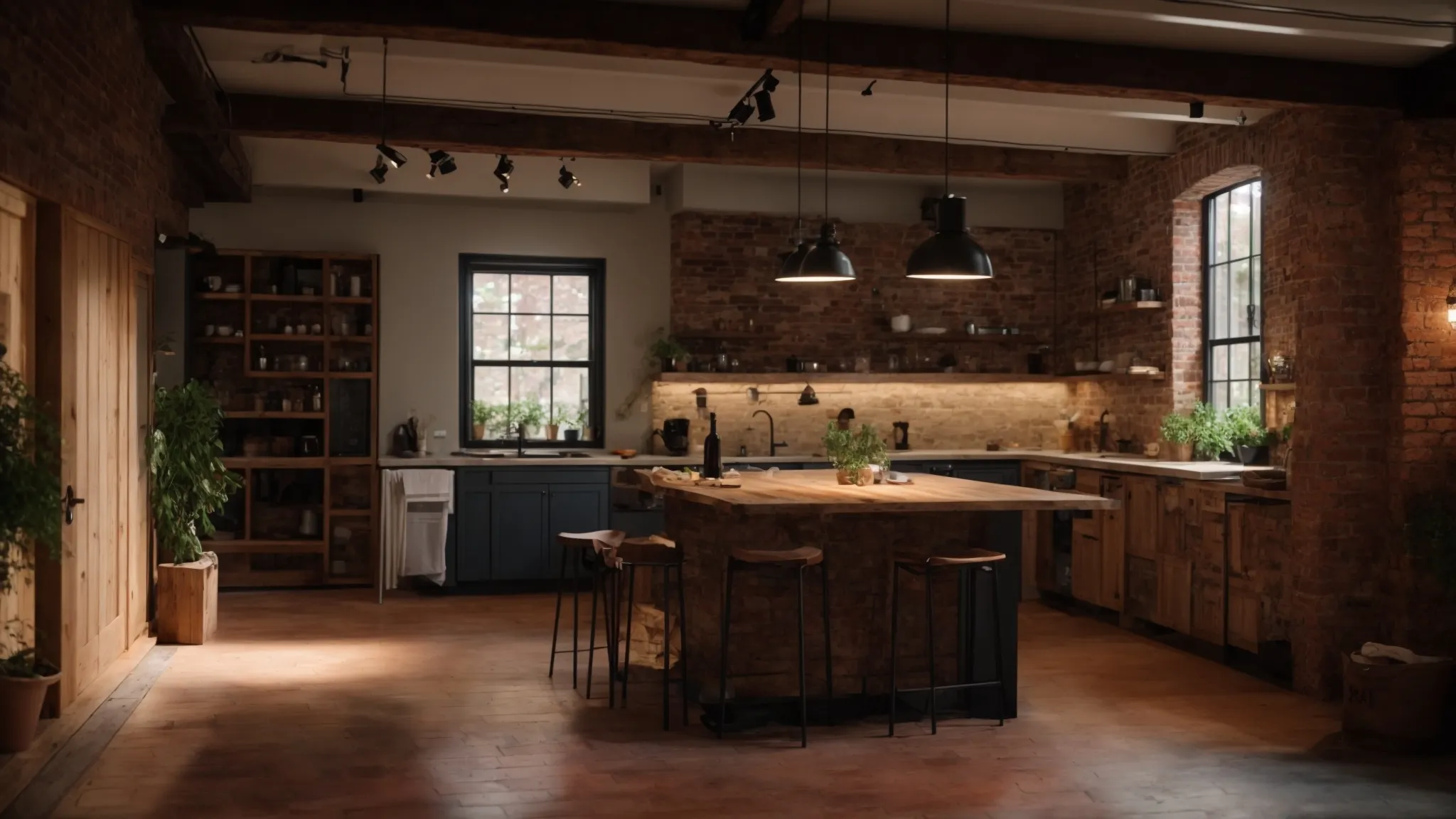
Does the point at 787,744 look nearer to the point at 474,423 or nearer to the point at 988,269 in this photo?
the point at 988,269

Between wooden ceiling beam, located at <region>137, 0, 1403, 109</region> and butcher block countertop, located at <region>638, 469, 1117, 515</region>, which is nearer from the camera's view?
butcher block countertop, located at <region>638, 469, 1117, 515</region>

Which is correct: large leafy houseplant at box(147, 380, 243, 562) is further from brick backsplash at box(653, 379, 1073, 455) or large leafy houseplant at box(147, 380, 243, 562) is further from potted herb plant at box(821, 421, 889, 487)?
potted herb plant at box(821, 421, 889, 487)

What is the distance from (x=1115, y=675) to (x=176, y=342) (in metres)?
7.06

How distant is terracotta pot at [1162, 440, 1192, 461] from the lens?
8.29 metres

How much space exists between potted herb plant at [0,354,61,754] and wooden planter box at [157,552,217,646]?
81.7 inches

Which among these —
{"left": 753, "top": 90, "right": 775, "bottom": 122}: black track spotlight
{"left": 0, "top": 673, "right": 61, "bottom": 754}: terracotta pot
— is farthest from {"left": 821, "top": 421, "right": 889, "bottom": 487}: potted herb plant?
{"left": 0, "top": 673, "right": 61, "bottom": 754}: terracotta pot

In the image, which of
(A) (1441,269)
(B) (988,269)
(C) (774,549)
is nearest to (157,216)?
(C) (774,549)

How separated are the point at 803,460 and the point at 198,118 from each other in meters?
5.06

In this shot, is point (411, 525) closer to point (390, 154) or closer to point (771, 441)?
point (390, 154)

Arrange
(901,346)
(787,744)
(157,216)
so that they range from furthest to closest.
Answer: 1. (901,346)
2. (157,216)
3. (787,744)

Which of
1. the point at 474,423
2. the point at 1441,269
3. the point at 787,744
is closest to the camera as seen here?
the point at 787,744

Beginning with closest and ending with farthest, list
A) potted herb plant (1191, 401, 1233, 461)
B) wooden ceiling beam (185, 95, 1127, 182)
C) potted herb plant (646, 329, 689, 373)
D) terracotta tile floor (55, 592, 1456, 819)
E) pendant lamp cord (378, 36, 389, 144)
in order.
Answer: terracotta tile floor (55, 592, 1456, 819) < pendant lamp cord (378, 36, 389, 144) < wooden ceiling beam (185, 95, 1127, 182) < potted herb plant (1191, 401, 1233, 461) < potted herb plant (646, 329, 689, 373)

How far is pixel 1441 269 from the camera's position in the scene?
6281 millimetres

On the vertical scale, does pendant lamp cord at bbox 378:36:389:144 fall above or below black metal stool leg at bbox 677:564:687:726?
above
